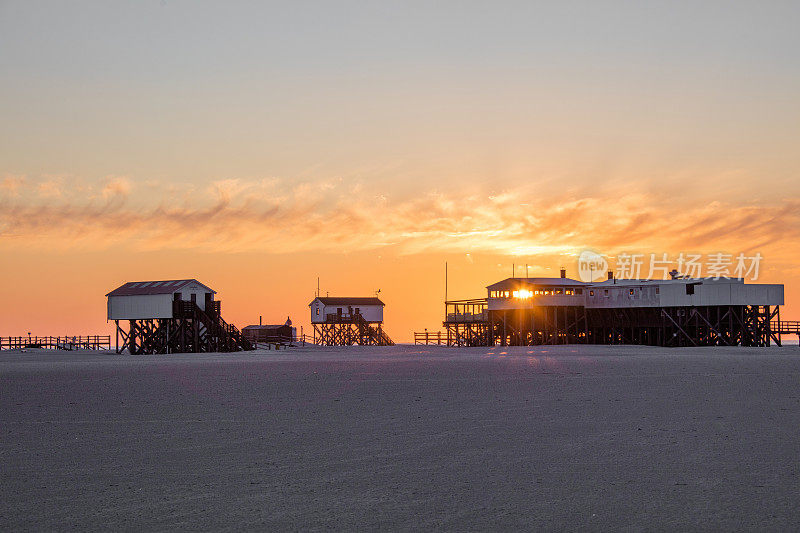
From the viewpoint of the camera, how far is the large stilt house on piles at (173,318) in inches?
2564

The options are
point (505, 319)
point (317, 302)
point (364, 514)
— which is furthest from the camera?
point (317, 302)

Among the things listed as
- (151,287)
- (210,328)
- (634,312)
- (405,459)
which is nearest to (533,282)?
(634,312)

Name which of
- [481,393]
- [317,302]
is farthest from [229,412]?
[317,302]

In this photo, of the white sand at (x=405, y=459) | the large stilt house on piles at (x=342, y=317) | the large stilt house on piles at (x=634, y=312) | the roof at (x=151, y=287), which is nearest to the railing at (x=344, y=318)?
the large stilt house on piles at (x=342, y=317)

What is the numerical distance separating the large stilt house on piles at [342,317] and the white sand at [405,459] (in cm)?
8351

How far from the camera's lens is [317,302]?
11062 centimetres

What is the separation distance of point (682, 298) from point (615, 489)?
6227cm

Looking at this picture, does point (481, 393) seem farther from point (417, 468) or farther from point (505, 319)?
point (505, 319)

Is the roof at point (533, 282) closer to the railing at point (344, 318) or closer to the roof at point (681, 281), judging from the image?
the roof at point (681, 281)

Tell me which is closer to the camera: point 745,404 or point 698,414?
point 698,414

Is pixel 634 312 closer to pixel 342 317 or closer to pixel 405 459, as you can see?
pixel 342 317

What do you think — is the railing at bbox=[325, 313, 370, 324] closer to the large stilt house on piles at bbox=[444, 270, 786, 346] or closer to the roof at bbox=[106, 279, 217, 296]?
the large stilt house on piles at bbox=[444, 270, 786, 346]

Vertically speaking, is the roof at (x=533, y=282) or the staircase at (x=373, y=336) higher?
the roof at (x=533, y=282)

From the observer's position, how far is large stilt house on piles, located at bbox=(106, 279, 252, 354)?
6512cm
